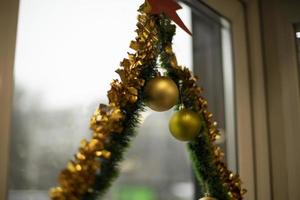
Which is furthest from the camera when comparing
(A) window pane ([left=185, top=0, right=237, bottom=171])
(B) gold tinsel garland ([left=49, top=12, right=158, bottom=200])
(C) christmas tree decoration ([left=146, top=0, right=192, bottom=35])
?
(A) window pane ([left=185, top=0, right=237, bottom=171])

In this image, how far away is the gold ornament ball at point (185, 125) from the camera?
53 centimetres

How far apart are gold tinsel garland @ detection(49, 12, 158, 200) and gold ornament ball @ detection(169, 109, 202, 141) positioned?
0.27 feet

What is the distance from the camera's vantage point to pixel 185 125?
53cm

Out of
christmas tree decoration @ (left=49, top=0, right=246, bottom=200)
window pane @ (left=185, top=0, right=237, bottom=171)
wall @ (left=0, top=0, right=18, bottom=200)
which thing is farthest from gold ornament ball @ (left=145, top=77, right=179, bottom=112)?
window pane @ (left=185, top=0, right=237, bottom=171)

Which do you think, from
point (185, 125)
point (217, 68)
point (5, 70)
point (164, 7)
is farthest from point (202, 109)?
point (217, 68)

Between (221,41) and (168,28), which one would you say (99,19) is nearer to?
(168,28)

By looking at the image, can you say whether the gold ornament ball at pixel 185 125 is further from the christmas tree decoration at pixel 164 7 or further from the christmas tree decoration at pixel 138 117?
the christmas tree decoration at pixel 164 7

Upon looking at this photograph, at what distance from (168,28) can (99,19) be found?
10.7 inches

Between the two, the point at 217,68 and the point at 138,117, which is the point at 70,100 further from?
the point at 217,68

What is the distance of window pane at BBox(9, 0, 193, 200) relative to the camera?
61 cm

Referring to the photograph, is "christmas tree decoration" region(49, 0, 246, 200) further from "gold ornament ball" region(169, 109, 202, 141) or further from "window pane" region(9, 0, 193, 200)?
"window pane" region(9, 0, 193, 200)

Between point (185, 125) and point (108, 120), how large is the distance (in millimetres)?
133

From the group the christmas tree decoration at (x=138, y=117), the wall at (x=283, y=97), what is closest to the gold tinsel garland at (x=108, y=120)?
the christmas tree decoration at (x=138, y=117)

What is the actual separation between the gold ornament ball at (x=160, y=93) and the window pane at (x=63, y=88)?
220mm
